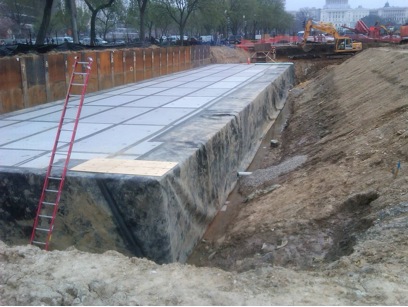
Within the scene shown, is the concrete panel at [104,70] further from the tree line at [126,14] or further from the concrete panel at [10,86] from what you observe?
the concrete panel at [10,86]

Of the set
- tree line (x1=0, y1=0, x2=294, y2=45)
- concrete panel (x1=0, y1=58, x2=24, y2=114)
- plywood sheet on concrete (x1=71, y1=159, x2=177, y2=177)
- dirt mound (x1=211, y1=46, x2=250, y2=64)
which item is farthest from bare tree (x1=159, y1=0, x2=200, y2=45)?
plywood sheet on concrete (x1=71, y1=159, x2=177, y2=177)

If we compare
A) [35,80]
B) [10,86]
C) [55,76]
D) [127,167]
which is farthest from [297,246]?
[55,76]

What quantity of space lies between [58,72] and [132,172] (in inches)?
434

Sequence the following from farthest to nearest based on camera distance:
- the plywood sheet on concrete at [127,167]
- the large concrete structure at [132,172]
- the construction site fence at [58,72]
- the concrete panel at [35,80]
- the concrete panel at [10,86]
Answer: the concrete panel at [35,80], the construction site fence at [58,72], the concrete panel at [10,86], the plywood sheet on concrete at [127,167], the large concrete structure at [132,172]

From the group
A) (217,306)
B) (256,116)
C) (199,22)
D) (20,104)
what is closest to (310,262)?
(217,306)

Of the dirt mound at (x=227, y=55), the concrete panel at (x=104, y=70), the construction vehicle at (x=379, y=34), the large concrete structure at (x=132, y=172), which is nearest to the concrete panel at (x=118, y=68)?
the concrete panel at (x=104, y=70)

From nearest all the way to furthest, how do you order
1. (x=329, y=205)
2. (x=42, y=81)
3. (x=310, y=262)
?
1. (x=310, y=262)
2. (x=329, y=205)
3. (x=42, y=81)

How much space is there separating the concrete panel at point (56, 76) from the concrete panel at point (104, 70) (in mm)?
2346

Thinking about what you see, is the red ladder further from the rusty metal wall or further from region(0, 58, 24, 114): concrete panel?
the rusty metal wall

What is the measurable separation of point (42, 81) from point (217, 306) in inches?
539

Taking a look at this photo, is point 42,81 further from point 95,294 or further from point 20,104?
point 95,294

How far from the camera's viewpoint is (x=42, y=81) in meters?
16.1

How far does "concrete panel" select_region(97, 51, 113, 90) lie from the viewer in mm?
19656

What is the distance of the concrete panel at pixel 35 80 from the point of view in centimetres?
1545
